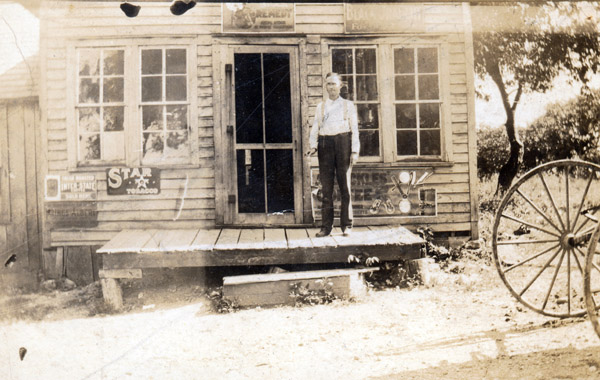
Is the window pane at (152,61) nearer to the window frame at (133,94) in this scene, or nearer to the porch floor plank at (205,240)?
the window frame at (133,94)

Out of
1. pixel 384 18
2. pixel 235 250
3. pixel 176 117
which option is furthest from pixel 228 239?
pixel 384 18

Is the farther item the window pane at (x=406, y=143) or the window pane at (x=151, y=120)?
the window pane at (x=406, y=143)

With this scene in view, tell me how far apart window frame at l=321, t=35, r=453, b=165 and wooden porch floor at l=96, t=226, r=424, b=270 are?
637 mm

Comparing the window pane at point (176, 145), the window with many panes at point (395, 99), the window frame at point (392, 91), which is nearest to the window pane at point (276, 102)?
the window frame at point (392, 91)

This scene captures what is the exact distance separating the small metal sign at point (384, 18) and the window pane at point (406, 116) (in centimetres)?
61

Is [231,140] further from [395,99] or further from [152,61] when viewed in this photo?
[395,99]

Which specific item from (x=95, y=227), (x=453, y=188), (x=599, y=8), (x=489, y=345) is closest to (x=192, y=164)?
(x=95, y=227)

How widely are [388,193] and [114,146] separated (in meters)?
2.38

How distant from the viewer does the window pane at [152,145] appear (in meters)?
3.22

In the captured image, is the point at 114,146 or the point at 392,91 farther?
the point at 114,146

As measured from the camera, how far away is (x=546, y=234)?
3.15 m

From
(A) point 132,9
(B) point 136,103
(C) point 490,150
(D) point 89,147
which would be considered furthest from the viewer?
(D) point 89,147

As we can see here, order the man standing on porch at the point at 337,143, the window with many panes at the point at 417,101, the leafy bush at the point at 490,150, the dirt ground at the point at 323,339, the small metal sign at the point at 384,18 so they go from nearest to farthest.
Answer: the dirt ground at the point at 323,339 < the leafy bush at the point at 490,150 < the window with many panes at the point at 417,101 < the man standing on porch at the point at 337,143 < the small metal sign at the point at 384,18

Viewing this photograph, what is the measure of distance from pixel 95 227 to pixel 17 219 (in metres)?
0.65
